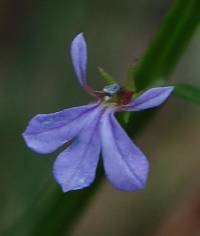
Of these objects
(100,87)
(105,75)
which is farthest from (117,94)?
(100,87)

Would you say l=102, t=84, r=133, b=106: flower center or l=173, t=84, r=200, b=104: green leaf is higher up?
l=102, t=84, r=133, b=106: flower center

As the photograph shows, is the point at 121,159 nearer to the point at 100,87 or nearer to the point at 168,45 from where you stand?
the point at 168,45

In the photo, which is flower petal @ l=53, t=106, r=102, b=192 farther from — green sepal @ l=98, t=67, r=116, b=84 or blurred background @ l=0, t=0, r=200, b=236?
blurred background @ l=0, t=0, r=200, b=236

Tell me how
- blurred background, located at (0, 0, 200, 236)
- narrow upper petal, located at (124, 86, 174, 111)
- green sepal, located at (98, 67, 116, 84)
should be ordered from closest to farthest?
narrow upper petal, located at (124, 86, 174, 111) < green sepal, located at (98, 67, 116, 84) < blurred background, located at (0, 0, 200, 236)

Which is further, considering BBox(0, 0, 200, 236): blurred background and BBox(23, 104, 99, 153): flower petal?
BBox(0, 0, 200, 236): blurred background

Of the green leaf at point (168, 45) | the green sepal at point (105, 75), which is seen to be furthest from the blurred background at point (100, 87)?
the green sepal at point (105, 75)

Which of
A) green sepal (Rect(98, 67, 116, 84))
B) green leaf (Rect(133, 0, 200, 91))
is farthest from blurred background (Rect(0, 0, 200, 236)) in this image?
green sepal (Rect(98, 67, 116, 84))
